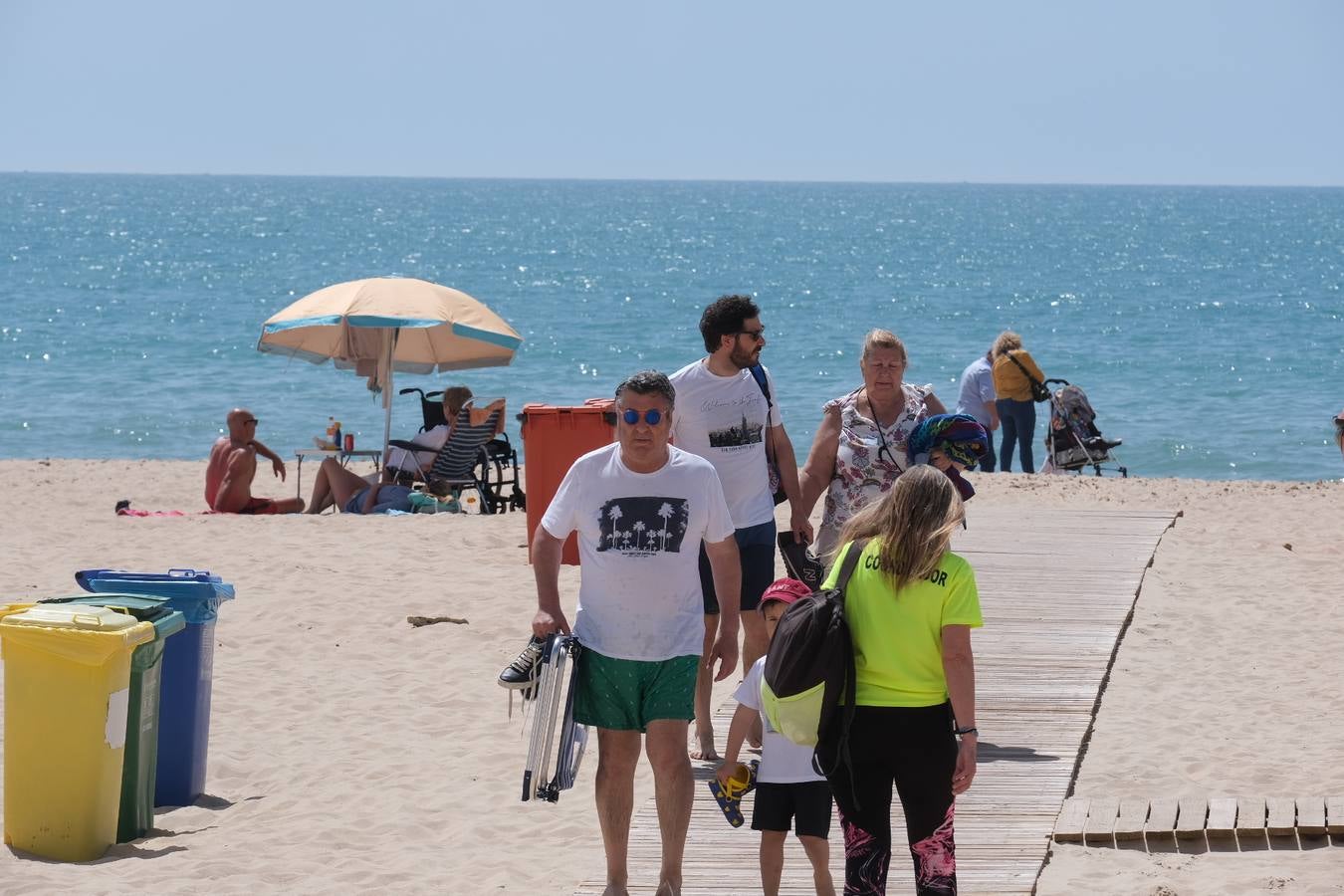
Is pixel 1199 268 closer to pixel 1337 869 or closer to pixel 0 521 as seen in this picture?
pixel 0 521

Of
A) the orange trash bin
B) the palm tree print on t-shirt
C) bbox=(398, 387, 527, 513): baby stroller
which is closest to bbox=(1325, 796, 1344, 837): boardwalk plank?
the palm tree print on t-shirt

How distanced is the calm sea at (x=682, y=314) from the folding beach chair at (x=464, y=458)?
9870mm

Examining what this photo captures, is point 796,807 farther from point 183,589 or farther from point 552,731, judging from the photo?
point 183,589

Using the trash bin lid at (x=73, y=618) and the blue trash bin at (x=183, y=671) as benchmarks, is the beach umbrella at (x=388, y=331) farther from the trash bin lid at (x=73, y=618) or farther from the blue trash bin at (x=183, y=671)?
the trash bin lid at (x=73, y=618)

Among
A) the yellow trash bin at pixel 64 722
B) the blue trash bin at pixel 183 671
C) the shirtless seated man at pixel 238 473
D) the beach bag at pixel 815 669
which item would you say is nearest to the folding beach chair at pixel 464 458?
the shirtless seated man at pixel 238 473

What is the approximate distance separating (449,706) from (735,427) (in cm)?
256

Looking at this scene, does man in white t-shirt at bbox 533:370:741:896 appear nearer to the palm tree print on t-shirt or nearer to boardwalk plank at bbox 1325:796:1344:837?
the palm tree print on t-shirt

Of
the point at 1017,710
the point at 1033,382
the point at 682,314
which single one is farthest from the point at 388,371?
the point at 682,314

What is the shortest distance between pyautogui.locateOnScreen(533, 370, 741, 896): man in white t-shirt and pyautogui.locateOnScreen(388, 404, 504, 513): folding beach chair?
868 cm

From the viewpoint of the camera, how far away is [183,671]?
6035mm

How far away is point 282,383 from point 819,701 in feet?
84.6

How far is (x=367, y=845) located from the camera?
5801 millimetres

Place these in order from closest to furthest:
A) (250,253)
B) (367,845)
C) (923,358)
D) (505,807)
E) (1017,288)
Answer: (367,845) → (505,807) → (923,358) → (1017,288) → (250,253)

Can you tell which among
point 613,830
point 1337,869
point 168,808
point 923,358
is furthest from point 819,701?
point 923,358
